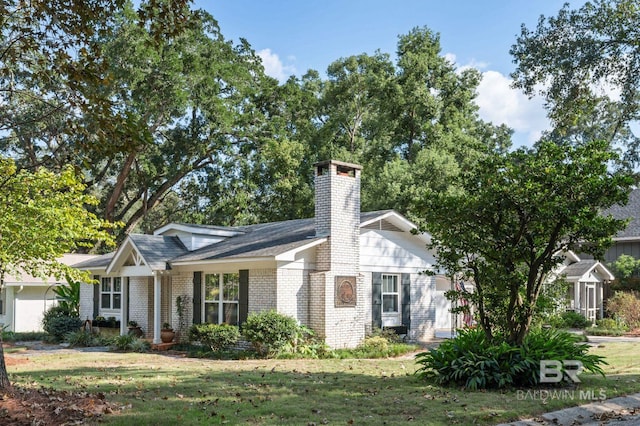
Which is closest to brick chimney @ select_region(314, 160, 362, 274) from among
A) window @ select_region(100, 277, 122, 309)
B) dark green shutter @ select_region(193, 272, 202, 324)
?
dark green shutter @ select_region(193, 272, 202, 324)

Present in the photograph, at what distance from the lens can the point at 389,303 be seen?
20.6m

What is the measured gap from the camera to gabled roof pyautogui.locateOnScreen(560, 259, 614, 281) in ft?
98.6

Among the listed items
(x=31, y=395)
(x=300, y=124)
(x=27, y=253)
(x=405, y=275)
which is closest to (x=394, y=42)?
(x=300, y=124)

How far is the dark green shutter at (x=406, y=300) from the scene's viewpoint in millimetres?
20828

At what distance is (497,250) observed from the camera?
11477mm

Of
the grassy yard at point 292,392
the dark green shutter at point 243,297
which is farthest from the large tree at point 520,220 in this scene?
the dark green shutter at point 243,297

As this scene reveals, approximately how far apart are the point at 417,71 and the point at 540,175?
78.8 ft

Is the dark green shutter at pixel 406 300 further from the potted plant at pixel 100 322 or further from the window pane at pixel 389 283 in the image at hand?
the potted plant at pixel 100 322

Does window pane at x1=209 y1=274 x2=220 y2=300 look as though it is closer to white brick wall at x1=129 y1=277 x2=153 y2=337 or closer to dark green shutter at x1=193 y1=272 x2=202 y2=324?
dark green shutter at x1=193 y1=272 x2=202 y2=324

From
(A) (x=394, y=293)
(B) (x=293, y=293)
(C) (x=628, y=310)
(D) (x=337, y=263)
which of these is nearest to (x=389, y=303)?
(A) (x=394, y=293)

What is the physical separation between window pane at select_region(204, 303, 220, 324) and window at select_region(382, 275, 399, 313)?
5328 mm

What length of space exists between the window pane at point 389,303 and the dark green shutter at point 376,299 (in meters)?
0.35

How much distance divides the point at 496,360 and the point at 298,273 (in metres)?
8.11

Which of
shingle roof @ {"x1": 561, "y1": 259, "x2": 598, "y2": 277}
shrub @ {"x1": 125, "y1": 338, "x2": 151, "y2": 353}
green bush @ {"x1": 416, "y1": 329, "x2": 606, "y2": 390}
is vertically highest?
shingle roof @ {"x1": 561, "y1": 259, "x2": 598, "y2": 277}
